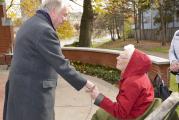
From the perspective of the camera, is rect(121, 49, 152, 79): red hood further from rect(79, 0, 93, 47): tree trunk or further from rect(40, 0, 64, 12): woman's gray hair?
rect(79, 0, 93, 47): tree trunk

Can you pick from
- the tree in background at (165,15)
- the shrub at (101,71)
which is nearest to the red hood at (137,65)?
the shrub at (101,71)

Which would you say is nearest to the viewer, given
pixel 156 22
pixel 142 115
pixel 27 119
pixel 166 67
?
pixel 142 115

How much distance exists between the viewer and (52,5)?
4621mm

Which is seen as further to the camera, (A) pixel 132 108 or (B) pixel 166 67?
(B) pixel 166 67

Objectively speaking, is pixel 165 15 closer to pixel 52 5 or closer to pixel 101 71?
pixel 101 71

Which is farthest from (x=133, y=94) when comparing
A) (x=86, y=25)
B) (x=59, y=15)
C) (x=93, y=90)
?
(x=86, y=25)

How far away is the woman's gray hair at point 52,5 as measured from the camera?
457 centimetres

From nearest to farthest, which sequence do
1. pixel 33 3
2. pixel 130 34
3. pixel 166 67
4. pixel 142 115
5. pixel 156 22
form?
1. pixel 142 115
2. pixel 166 67
3. pixel 33 3
4. pixel 156 22
5. pixel 130 34

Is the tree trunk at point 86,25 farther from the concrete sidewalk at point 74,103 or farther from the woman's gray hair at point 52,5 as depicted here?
the woman's gray hair at point 52,5

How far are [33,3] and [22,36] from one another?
28039 mm

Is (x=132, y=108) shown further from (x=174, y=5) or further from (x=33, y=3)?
(x=174, y=5)

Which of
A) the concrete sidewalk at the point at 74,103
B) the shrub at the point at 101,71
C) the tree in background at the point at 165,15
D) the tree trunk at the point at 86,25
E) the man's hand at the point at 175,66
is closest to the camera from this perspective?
the man's hand at the point at 175,66

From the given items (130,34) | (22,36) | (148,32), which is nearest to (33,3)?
(22,36)

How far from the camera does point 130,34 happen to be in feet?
224
